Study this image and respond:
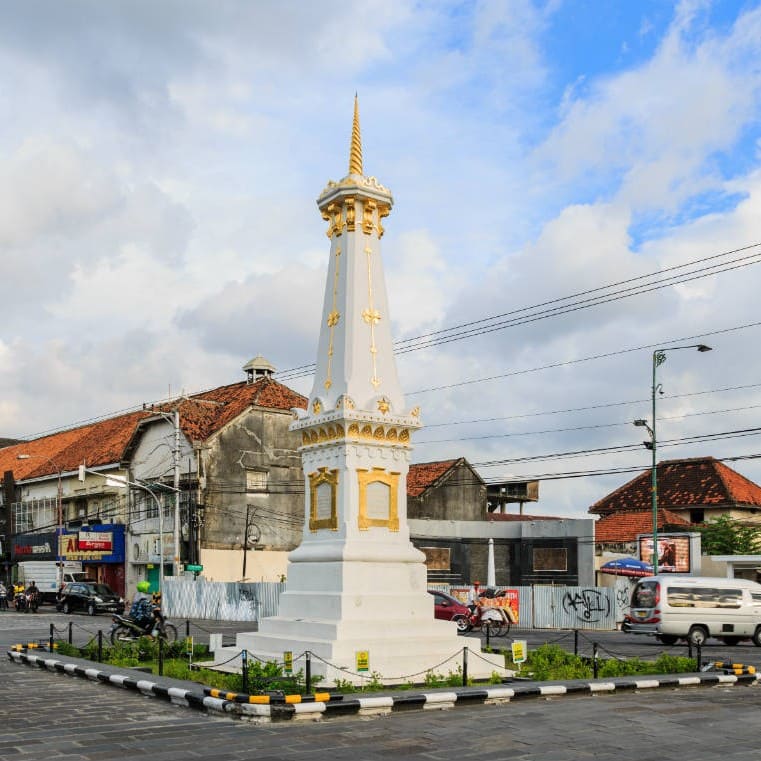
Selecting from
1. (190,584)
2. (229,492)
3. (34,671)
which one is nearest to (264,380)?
(229,492)

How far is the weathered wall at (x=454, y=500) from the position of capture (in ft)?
166

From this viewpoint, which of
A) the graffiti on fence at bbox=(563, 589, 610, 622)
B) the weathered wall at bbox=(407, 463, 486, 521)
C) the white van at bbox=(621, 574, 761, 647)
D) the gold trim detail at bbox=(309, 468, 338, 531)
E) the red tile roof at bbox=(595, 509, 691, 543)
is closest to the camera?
the gold trim detail at bbox=(309, 468, 338, 531)

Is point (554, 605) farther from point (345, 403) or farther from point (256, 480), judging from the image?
point (345, 403)

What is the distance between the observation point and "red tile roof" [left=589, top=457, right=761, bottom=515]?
174ft

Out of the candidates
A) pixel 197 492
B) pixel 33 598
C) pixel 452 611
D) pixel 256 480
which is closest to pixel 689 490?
pixel 256 480

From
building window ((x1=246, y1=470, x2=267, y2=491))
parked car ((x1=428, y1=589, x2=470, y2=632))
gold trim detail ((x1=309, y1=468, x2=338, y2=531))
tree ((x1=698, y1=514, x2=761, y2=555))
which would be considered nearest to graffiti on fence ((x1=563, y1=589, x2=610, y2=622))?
parked car ((x1=428, y1=589, x2=470, y2=632))

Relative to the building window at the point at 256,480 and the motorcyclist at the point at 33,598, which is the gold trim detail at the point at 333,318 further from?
the motorcyclist at the point at 33,598

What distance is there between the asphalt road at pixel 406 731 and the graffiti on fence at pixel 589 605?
22.4 meters

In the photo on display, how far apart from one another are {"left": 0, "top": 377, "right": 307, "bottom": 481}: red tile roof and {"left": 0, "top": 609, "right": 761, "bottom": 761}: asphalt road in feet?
109

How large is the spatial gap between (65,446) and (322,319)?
170 feet

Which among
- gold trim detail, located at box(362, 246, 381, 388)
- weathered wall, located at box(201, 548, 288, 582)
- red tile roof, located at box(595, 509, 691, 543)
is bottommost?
weathered wall, located at box(201, 548, 288, 582)

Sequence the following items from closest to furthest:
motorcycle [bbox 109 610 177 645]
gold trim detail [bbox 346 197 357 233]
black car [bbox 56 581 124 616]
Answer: gold trim detail [bbox 346 197 357 233], motorcycle [bbox 109 610 177 645], black car [bbox 56 581 124 616]

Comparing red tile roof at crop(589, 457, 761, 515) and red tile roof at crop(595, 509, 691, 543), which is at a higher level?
red tile roof at crop(589, 457, 761, 515)

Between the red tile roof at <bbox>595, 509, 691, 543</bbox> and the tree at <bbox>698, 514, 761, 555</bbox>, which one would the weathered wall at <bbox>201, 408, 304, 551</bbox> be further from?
the tree at <bbox>698, 514, 761, 555</bbox>
